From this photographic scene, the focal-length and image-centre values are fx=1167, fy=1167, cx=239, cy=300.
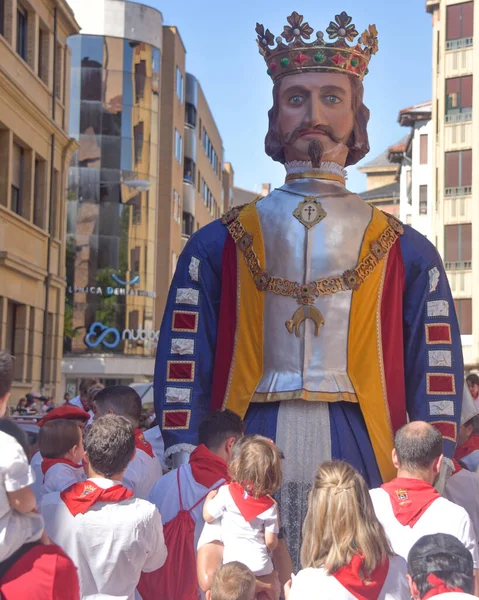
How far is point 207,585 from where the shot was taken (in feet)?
16.4

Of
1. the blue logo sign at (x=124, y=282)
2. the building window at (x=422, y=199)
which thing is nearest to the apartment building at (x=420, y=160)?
the building window at (x=422, y=199)

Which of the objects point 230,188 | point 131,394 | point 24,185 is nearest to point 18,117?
point 24,185

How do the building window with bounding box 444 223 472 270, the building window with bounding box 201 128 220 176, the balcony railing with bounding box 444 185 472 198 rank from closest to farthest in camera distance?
1. the building window with bounding box 444 223 472 270
2. the balcony railing with bounding box 444 185 472 198
3. the building window with bounding box 201 128 220 176

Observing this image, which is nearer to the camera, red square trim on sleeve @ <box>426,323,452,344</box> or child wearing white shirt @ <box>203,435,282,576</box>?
child wearing white shirt @ <box>203,435,282,576</box>

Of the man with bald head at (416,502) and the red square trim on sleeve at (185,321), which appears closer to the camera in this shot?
the man with bald head at (416,502)

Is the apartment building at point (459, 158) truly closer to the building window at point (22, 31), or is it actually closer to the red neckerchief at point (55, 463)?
the building window at point (22, 31)

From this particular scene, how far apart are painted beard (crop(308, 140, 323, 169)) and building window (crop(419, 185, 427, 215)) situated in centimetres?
4937

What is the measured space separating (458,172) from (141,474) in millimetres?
37849

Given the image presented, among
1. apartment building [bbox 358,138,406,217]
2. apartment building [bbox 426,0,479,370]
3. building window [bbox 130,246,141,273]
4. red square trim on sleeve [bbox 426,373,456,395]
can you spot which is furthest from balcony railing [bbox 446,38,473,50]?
red square trim on sleeve [bbox 426,373,456,395]

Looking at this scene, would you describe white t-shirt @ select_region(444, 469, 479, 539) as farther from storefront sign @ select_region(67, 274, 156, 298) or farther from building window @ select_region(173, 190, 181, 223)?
building window @ select_region(173, 190, 181, 223)

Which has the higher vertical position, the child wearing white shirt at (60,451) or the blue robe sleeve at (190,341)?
the blue robe sleeve at (190,341)

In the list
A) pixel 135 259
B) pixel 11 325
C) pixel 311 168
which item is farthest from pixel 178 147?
pixel 311 168

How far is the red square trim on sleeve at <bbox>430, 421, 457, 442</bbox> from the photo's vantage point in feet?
20.3

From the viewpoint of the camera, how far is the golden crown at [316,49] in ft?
21.7
